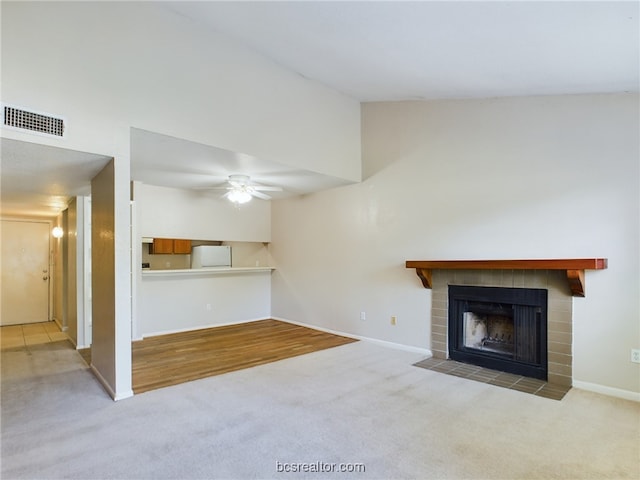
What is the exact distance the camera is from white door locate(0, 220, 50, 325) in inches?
276

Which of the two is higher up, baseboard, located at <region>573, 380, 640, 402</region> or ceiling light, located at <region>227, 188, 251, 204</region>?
ceiling light, located at <region>227, 188, 251, 204</region>

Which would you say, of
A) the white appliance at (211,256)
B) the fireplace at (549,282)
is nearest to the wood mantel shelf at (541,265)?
the fireplace at (549,282)

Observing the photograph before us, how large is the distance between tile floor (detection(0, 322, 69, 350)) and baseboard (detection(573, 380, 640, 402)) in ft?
22.8

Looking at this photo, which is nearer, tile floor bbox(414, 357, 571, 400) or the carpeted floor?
the carpeted floor

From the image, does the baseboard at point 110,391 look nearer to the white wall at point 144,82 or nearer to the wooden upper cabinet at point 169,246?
the white wall at point 144,82

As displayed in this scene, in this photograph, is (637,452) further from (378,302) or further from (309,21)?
(309,21)

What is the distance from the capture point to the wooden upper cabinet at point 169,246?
7250 millimetres

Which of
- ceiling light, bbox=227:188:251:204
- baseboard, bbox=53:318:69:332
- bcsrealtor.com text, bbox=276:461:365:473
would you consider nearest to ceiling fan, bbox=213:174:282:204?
ceiling light, bbox=227:188:251:204

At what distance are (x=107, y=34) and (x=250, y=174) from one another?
2260 millimetres

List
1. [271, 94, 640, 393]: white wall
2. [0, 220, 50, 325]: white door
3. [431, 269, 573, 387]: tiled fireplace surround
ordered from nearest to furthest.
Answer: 1. [271, 94, 640, 393]: white wall
2. [431, 269, 573, 387]: tiled fireplace surround
3. [0, 220, 50, 325]: white door

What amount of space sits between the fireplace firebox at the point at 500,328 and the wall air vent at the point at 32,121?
424 centimetres

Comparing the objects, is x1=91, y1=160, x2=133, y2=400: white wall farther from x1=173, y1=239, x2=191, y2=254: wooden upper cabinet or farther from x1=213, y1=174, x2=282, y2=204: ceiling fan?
x1=173, y1=239, x2=191, y2=254: wooden upper cabinet

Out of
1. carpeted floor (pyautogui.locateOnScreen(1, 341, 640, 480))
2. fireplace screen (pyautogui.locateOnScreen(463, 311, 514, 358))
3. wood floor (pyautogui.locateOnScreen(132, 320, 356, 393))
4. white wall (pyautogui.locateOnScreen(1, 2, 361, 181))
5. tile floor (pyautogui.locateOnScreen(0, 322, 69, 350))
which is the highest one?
white wall (pyautogui.locateOnScreen(1, 2, 361, 181))

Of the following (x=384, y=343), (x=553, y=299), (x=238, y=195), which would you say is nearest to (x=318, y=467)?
(x=553, y=299)
